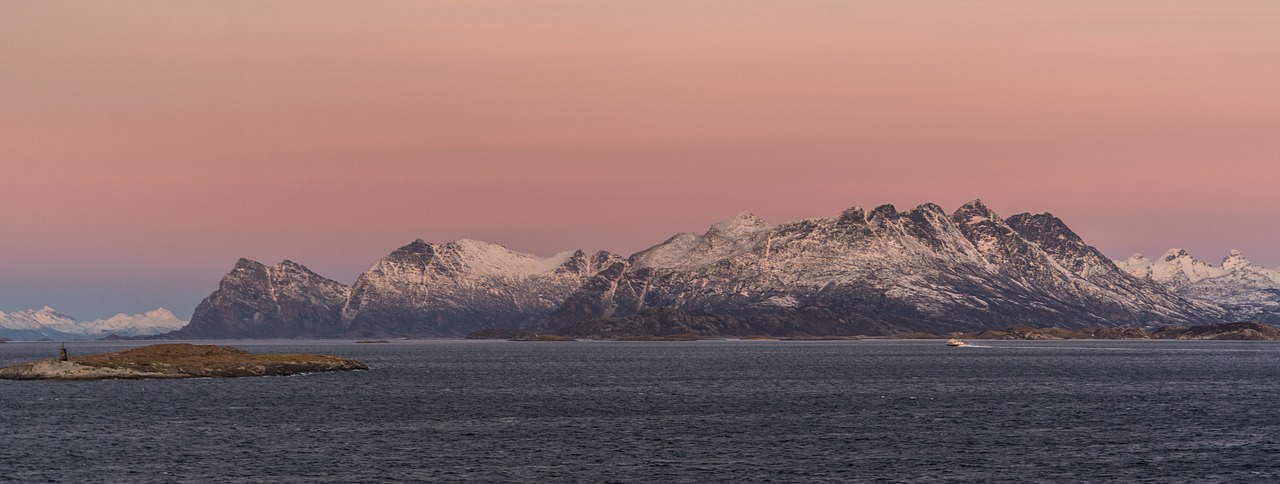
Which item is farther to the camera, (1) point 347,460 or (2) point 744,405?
(2) point 744,405

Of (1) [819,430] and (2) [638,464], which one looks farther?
(1) [819,430]

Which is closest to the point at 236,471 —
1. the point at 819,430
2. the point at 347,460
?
the point at 347,460

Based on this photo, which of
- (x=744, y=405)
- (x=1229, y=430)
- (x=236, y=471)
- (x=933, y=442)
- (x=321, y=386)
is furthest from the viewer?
(x=321, y=386)

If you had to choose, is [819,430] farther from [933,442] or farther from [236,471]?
[236,471]

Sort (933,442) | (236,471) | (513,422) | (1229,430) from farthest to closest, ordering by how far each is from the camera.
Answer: (513,422)
(1229,430)
(933,442)
(236,471)

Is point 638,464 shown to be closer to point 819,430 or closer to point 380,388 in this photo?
point 819,430

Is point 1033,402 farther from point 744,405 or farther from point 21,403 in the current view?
point 21,403

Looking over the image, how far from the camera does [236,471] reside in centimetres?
9394

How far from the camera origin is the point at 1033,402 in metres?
153

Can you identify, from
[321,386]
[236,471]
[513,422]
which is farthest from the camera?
[321,386]

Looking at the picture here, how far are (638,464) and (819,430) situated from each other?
28293mm

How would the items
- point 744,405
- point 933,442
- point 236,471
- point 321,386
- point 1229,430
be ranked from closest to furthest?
point 236,471, point 933,442, point 1229,430, point 744,405, point 321,386

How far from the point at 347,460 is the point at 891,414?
60.6m

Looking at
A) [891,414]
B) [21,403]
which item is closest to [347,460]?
[891,414]
